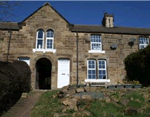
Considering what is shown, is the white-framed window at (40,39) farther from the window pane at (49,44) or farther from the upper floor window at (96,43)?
the upper floor window at (96,43)

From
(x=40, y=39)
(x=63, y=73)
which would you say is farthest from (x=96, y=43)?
(x=40, y=39)

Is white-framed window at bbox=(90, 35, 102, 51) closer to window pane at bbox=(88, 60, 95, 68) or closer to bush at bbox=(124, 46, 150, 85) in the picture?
window pane at bbox=(88, 60, 95, 68)

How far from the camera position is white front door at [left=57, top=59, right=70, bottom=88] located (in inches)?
610

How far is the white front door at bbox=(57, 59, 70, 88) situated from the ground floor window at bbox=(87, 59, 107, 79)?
86.6 inches

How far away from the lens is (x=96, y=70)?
53.2ft

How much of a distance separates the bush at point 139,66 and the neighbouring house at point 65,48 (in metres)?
0.71

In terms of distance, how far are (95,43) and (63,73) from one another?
488 centimetres

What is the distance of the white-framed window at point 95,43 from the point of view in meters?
16.7

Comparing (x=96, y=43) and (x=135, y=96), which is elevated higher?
(x=96, y=43)

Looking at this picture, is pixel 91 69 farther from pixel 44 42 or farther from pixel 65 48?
pixel 44 42

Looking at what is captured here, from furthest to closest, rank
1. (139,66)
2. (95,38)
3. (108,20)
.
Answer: (108,20)
(95,38)
(139,66)

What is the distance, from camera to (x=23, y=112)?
319 inches

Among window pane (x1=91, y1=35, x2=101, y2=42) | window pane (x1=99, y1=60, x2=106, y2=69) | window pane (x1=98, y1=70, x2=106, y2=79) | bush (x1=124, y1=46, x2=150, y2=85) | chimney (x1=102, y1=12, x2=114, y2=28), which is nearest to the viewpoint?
bush (x1=124, y1=46, x2=150, y2=85)

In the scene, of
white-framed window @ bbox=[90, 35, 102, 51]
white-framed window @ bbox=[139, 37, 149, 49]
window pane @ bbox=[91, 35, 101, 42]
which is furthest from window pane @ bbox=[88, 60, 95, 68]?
white-framed window @ bbox=[139, 37, 149, 49]
